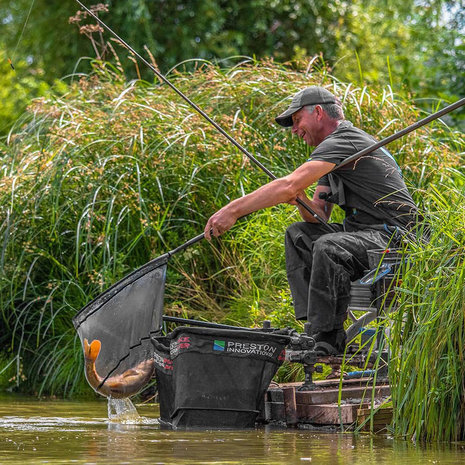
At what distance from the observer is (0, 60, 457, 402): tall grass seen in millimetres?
7887

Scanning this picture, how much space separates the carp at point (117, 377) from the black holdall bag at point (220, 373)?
1.28ft

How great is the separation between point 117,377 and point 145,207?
89.3 inches

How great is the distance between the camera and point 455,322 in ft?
15.1

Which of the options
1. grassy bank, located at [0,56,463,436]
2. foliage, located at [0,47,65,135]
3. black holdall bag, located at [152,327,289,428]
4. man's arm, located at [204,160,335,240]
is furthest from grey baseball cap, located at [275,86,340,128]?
foliage, located at [0,47,65,135]

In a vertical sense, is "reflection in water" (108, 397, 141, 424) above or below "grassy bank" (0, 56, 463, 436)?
below

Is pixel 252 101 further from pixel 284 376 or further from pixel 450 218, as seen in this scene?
pixel 450 218

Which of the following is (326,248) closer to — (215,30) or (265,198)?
(265,198)

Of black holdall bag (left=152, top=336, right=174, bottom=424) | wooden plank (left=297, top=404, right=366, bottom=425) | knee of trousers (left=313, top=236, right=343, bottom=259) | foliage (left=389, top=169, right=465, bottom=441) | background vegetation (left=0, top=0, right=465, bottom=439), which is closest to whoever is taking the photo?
foliage (left=389, top=169, right=465, bottom=441)

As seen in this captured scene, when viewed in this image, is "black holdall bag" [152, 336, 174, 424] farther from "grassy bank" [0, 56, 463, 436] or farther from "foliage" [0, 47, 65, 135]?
"foliage" [0, 47, 65, 135]

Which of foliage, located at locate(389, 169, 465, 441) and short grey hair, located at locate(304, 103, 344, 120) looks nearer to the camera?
foliage, located at locate(389, 169, 465, 441)

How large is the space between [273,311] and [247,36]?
1083cm

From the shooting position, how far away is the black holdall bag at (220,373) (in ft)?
17.8

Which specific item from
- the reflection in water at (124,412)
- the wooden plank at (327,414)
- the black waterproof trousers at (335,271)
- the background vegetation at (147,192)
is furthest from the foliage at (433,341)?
the background vegetation at (147,192)

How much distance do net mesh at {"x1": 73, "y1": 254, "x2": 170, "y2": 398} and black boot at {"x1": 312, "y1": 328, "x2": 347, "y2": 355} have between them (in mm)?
882
